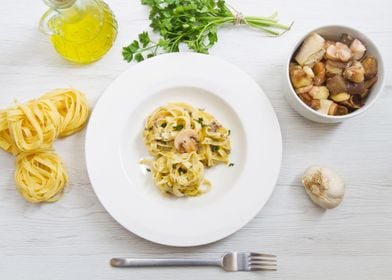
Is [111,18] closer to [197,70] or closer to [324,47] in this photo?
[197,70]

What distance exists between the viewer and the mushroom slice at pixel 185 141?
4.87ft

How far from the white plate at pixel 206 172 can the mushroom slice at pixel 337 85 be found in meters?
0.20

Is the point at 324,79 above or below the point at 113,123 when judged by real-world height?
above

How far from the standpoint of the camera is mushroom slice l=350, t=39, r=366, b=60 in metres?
1.44

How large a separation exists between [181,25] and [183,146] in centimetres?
42

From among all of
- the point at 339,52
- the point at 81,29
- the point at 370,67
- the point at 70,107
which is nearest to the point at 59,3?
the point at 81,29

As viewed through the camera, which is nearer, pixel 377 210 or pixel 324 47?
pixel 324 47

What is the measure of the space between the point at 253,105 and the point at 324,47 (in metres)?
0.29

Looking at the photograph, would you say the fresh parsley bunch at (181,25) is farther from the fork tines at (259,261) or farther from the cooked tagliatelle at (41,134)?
the fork tines at (259,261)

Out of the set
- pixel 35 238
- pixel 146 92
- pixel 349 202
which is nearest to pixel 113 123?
pixel 146 92

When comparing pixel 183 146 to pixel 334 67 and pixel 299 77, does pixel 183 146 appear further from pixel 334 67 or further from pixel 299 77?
pixel 334 67

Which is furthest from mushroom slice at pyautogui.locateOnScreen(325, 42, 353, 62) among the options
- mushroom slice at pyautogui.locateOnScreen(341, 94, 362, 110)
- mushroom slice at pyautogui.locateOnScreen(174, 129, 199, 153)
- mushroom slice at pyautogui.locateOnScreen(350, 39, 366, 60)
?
mushroom slice at pyautogui.locateOnScreen(174, 129, 199, 153)

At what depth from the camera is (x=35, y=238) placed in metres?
1.50

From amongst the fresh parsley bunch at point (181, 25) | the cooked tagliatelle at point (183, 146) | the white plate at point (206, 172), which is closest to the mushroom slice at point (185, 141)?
the cooked tagliatelle at point (183, 146)
